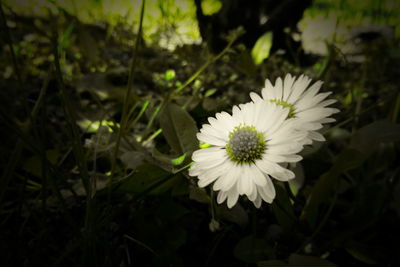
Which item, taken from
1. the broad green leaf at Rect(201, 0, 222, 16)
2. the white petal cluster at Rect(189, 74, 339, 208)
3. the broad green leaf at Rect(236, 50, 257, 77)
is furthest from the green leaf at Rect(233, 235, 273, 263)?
the broad green leaf at Rect(201, 0, 222, 16)

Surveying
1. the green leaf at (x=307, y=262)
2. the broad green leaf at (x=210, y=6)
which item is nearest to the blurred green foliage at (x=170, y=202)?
the green leaf at (x=307, y=262)

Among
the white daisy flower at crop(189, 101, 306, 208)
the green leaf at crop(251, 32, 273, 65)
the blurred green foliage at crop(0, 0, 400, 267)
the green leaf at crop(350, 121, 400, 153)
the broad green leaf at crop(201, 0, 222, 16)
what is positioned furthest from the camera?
the broad green leaf at crop(201, 0, 222, 16)

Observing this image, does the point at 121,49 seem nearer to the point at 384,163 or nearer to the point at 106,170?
the point at 106,170

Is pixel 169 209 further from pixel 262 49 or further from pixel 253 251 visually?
pixel 262 49

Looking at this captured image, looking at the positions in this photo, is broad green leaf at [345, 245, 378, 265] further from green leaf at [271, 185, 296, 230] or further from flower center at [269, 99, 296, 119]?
flower center at [269, 99, 296, 119]

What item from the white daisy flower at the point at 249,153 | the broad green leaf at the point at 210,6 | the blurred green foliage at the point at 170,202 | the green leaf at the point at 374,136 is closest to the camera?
the white daisy flower at the point at 249,153

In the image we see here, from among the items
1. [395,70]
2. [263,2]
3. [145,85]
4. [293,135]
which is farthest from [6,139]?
[395,70]

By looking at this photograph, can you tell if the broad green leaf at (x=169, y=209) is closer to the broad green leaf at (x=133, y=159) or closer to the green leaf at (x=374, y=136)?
the broad green leaf at (x=133, y=159)
